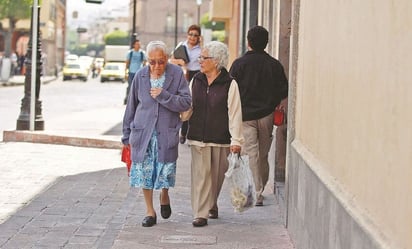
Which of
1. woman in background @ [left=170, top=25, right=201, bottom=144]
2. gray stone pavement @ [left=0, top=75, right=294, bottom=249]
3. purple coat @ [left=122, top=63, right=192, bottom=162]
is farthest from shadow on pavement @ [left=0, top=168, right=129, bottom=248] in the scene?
woman in background @ [left=170, top=25, right=201, bottom=144]

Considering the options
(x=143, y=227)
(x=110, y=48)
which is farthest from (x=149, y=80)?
(x=110, y=48)

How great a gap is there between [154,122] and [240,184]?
0.91 metres

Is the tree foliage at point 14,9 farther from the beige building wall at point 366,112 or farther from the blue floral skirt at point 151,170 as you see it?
the beige building wall at point 366,112

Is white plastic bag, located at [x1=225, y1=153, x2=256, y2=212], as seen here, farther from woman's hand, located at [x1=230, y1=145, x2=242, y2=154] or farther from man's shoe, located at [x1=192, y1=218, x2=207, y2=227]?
man's shoe, located at [x1=192, y1=218, x2=207, y2=227]

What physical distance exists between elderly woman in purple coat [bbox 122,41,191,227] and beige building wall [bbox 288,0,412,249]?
188cm

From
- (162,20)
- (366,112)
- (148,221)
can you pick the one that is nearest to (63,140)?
(148,221)

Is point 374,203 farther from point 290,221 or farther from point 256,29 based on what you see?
point 256,29

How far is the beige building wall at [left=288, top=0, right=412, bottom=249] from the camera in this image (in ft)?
12.1

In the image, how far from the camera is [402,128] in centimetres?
368

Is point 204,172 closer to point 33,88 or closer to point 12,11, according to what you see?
point 33,88

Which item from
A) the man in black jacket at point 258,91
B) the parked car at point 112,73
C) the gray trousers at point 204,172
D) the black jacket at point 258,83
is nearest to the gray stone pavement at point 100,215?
the gray trousers at point 204,172

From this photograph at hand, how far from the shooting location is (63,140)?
16734mm

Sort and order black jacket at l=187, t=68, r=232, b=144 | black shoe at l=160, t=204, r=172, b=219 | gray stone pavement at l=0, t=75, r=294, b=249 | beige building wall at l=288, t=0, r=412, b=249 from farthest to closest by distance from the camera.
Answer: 1. black shoe at l=160, t=204, r=172, b=219
2. black jacket at l=187, t=68, r=232, b=144
3. gray stone pavement at l=0, t=75, r=294, b=249
4. beige building wall at l=288, t=0, r=412, b=249

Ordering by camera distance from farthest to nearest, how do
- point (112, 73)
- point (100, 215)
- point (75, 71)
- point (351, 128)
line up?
point (75, 71) → point (112, 73) → point (100, 215) → point (351, 128)
